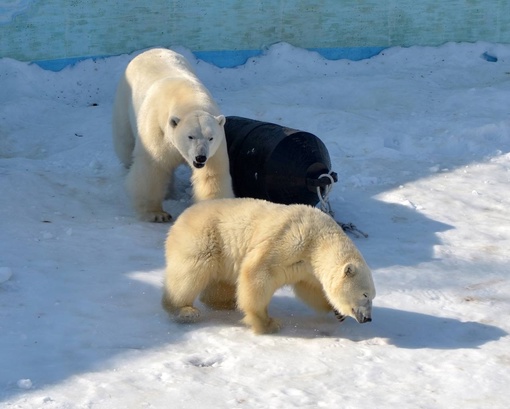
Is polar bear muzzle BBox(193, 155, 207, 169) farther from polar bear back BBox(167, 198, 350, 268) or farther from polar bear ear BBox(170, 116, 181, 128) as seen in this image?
polar bear back BBox(167, 198, 350, 268)

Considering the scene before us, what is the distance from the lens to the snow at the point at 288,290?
10.8 feet

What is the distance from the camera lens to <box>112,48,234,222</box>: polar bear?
512 centimetres

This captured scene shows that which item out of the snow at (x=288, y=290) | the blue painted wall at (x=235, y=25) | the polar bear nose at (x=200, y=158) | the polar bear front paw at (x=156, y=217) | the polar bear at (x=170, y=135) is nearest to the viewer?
the snow at (x=288, y=290)

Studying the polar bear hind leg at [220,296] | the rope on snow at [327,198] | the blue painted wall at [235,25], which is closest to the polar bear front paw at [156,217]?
the rope on snow at [327,198]

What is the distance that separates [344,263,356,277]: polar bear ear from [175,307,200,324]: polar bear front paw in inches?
26.8

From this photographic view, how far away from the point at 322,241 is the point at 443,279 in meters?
0.98

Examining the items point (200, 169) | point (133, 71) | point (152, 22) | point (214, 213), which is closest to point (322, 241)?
point (214, 213)

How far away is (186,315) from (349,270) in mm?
725

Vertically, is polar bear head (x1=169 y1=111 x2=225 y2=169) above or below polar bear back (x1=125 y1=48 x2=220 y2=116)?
below

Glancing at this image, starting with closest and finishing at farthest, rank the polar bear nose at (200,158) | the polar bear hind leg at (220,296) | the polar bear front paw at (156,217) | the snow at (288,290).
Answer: the snow at (288,290) → the polar bear hind leg at (220,296) → the polar bear nose at (200,158) → the polar bear front paw at (156,217)

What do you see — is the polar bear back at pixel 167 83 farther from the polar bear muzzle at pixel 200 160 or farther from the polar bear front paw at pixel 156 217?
the polar bear front paw at pixel 156 217

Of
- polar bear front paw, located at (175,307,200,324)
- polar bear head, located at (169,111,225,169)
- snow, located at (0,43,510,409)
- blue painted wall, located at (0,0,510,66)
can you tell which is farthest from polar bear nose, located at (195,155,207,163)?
blue painted wall, located at (0,0,510,66)

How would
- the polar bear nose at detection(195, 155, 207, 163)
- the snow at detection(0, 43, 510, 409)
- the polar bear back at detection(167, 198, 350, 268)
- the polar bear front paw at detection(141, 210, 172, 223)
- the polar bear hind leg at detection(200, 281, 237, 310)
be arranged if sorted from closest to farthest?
1. the snow at detection(0, 43, 510, 409)
2. the polar bear back at detection(167, 198, 350, 268)
3. the polar bear hind leg at detection(200, 281, 237, 310)
4. the polar bear nose at detection(195, 155, 207, 163)
5. the polar bear front paw at detection(141, 210, 172, 223)

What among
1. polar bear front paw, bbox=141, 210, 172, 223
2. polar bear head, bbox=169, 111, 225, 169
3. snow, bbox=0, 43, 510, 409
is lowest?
polar bear front paw, bbox=141, 210, 172, 223
